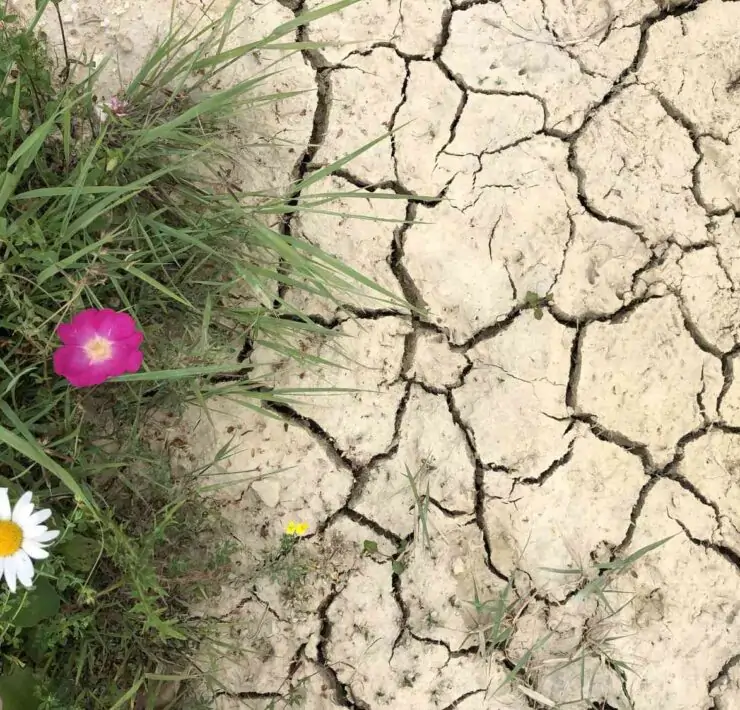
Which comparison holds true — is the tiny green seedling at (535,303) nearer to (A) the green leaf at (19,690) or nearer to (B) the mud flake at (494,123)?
(B) the mud flake at (494,123)

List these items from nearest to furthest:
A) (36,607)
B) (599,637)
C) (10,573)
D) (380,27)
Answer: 1. (10,573)
2. (36,607)
3. (599,637)
4. (380,27)

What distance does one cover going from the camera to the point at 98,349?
1.56 metres

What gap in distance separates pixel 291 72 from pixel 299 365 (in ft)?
2.85

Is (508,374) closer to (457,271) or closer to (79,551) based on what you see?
(457,271)

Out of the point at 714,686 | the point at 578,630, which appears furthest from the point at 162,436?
the point at 714,686

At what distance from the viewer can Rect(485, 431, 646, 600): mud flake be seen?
2.12 meters

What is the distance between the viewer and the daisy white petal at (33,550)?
4.88 ft

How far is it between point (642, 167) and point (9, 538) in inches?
78.1

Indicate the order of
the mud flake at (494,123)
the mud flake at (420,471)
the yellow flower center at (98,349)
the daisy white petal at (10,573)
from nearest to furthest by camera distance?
the daisy white petal at (10,573), the yellow flower center at (98,349), the mud flake at (420,471), the mud flake at (494,123)

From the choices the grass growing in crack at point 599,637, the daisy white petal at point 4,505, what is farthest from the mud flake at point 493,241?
the daisy white petal at point 4,505

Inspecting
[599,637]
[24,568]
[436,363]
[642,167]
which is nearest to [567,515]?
[599,637]

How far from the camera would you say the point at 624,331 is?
220 cm

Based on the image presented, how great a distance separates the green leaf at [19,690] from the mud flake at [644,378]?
159 centimetres

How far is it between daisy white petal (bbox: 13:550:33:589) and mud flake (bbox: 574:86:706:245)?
5.88 ft
